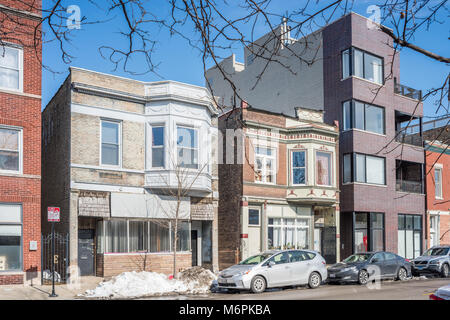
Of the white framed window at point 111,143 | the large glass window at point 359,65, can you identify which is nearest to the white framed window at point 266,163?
the white framed window at point 111,143

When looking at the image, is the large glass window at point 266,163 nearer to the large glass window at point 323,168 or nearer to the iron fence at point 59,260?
the large glass window at point 323,168

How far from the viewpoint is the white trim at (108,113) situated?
2219 cm

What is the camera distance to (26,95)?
1980cm

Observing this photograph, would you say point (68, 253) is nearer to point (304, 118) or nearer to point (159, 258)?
point (159, 258)

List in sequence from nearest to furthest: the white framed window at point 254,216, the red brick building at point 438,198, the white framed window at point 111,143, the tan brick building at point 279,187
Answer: the white framed window at point 111,143
the tan brick building at point 279,187
the white framed window at point 254,216
the red brick building at point 438,198

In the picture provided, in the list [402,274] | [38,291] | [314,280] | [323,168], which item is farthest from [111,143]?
[402,274]

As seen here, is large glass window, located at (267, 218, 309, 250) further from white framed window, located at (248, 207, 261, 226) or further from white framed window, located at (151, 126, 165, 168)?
white framed window, located at (151, 126, 165, 168)

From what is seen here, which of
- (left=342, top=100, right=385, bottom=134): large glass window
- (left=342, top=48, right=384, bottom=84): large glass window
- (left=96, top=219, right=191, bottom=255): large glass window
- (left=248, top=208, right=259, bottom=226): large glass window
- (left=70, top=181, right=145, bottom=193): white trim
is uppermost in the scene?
(left=342, top=48, right=384, bottom=84): large glass window

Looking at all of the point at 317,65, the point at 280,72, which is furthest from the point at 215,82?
the point at 317,65

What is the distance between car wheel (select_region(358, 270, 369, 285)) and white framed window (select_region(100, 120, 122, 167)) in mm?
11329

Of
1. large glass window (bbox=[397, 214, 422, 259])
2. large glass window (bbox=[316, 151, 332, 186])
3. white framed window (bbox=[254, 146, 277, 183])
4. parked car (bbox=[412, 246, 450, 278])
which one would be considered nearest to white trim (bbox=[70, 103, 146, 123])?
white framed window (bbox=[254, 146, 277, 183])

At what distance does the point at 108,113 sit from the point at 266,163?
909 centimetres

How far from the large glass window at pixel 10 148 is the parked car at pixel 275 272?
28.9 ft

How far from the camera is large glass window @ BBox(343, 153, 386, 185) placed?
3108cm
